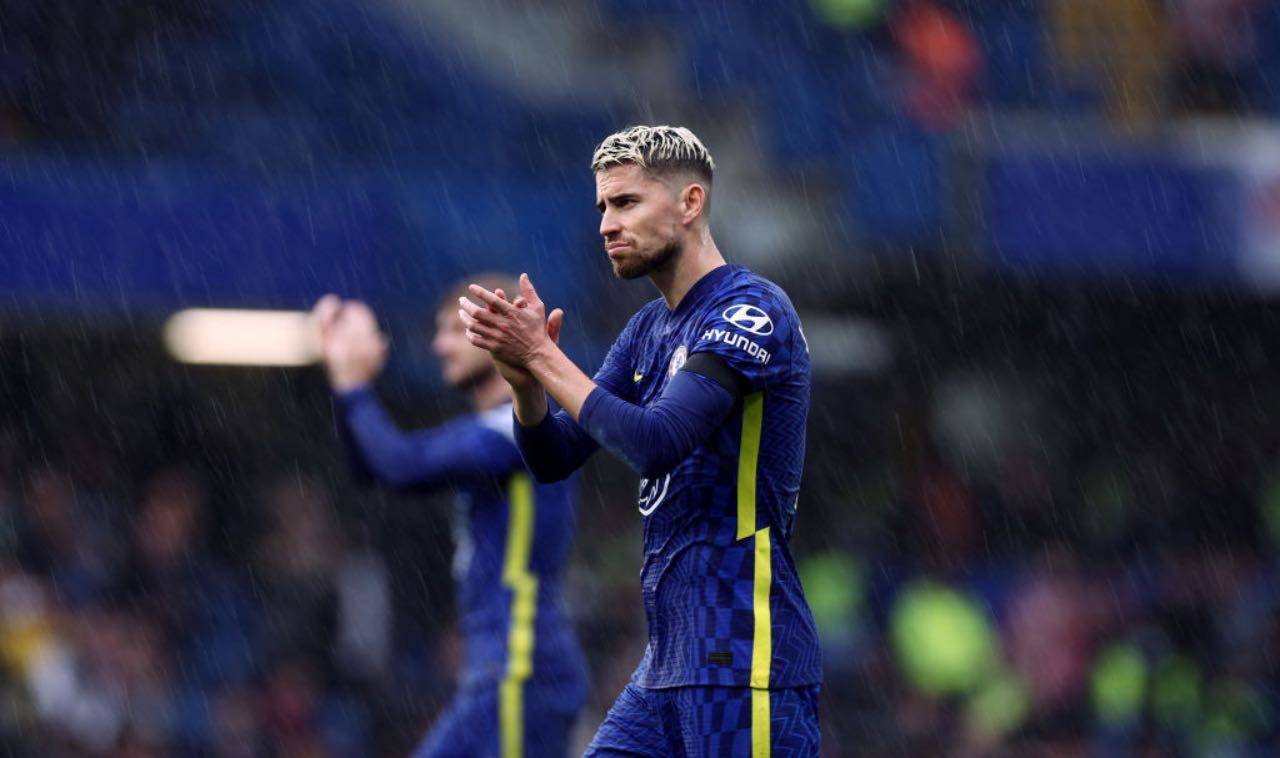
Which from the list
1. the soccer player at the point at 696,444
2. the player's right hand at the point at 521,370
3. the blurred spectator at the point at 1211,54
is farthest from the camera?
the blurred spectator at the point at 1211,54

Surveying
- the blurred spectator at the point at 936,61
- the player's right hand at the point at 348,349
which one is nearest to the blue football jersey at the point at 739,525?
the player's right hand at the point at 348,349

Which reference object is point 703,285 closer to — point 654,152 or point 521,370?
point 654,152

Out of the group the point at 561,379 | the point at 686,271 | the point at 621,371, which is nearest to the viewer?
the point at 561,379

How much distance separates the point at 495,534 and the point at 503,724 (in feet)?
2.09

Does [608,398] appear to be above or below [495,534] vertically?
below

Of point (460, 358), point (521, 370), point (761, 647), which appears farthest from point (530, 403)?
point (460, 358)

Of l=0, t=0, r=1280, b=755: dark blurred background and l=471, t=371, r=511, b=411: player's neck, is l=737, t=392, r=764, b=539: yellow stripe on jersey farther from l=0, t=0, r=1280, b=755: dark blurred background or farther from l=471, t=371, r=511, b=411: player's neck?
l=0, t=0, r=1280, b=755: dark blurred background

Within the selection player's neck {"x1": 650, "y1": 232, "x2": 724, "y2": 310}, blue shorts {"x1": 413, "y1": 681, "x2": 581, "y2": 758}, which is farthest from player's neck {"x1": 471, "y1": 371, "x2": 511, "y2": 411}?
player's neck {"x1": 650, "y1": 232, "x2": 724, "y2": 310}

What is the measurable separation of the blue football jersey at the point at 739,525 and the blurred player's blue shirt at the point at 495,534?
70.8 inches

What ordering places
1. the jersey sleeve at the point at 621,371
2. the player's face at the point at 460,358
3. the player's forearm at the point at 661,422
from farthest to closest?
the player's face at the point at 460,358 → the jersey sleeve at the point at 621,371 → the player's forearm at the point at 661,422

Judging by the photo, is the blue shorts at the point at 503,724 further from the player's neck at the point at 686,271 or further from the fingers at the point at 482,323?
the fingers at the point at 482,323

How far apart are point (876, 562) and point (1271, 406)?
439 cm

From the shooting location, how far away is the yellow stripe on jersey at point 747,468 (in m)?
4.23

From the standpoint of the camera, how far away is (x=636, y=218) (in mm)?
4359
